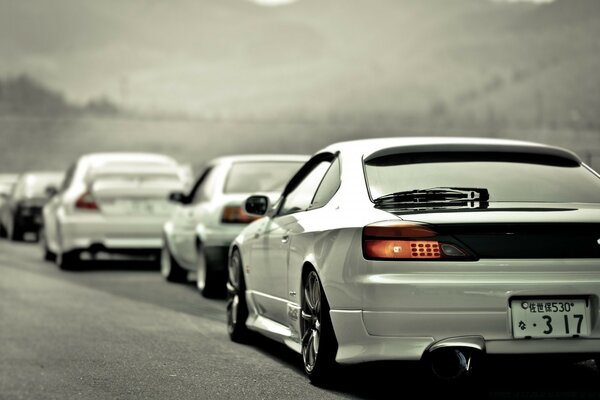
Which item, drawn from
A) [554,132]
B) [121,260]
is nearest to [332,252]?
[121,260]

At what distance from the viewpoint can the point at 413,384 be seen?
699 cm

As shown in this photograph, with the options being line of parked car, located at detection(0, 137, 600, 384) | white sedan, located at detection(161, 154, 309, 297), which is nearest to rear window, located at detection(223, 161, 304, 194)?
white sedan, located at detection(161, 154, 309, 297)

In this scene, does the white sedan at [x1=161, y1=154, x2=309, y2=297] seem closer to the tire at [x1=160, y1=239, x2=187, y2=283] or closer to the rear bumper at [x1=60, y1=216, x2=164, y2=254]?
the tire at [x1=160, y1=239, x2=187, y2=283]

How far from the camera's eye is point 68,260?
17.3 metres

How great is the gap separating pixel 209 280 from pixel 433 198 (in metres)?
6.71

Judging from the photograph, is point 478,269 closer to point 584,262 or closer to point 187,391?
point 584,262

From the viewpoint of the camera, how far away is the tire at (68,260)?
17.2m

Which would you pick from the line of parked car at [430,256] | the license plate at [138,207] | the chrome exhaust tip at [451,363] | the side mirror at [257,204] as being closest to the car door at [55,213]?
the license plate at [138,207]

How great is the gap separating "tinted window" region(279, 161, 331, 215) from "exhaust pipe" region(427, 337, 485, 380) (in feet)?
4.85

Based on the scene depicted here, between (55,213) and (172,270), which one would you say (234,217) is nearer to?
(172,270)

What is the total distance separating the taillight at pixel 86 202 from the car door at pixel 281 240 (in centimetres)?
841

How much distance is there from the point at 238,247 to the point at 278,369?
1783 millimetres

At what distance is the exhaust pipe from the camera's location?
6.03 meters

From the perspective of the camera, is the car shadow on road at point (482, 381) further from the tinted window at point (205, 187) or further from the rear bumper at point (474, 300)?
the tinted window at point (205, 187)
